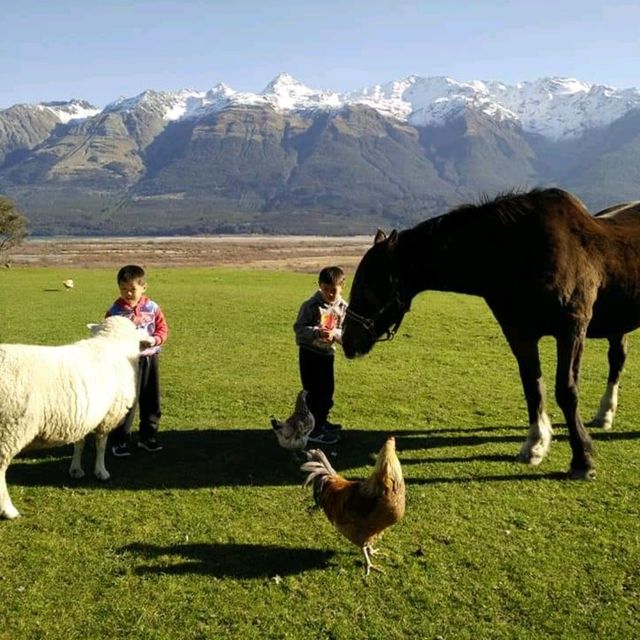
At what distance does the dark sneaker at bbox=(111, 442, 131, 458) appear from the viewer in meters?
7.32

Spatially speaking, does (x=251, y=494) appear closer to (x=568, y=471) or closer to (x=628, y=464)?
(x=568, y=471)

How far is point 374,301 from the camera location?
6.93 metres

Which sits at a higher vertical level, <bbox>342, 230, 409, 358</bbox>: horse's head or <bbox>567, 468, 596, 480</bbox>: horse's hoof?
<bbox>342, 230, 409, 358</bbox>: horse's head

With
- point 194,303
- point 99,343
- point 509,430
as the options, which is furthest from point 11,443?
point 194,303

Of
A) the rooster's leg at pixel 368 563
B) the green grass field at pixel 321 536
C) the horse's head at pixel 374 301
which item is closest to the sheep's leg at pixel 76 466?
the green grass field at pixel 321 536

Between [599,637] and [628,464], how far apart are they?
339cm

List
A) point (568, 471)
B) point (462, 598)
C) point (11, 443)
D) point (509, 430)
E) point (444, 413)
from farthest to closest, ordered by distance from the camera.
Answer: point (444, 413), point (509, 430), point (568, 471), point (11, 443), point (462, 598)

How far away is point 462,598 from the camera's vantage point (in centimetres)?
458

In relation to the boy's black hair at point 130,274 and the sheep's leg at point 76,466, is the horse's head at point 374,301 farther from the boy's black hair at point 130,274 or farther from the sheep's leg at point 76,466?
the sheep's leg at point 76,466

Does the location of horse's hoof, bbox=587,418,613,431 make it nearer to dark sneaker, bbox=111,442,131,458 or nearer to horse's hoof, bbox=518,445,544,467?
horse's hoof, bbox=518,445,544,467

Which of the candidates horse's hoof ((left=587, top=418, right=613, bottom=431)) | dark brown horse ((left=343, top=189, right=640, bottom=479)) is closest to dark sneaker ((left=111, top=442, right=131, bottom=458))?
dark brown horse ((left=343, top=189, right=640, bottom=479))

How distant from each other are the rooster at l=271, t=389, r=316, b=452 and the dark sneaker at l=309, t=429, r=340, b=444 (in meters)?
0.77

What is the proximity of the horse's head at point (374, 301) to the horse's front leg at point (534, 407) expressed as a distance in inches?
53.3

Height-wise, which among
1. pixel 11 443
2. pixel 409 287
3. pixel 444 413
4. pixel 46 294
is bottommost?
pixel 46 294
